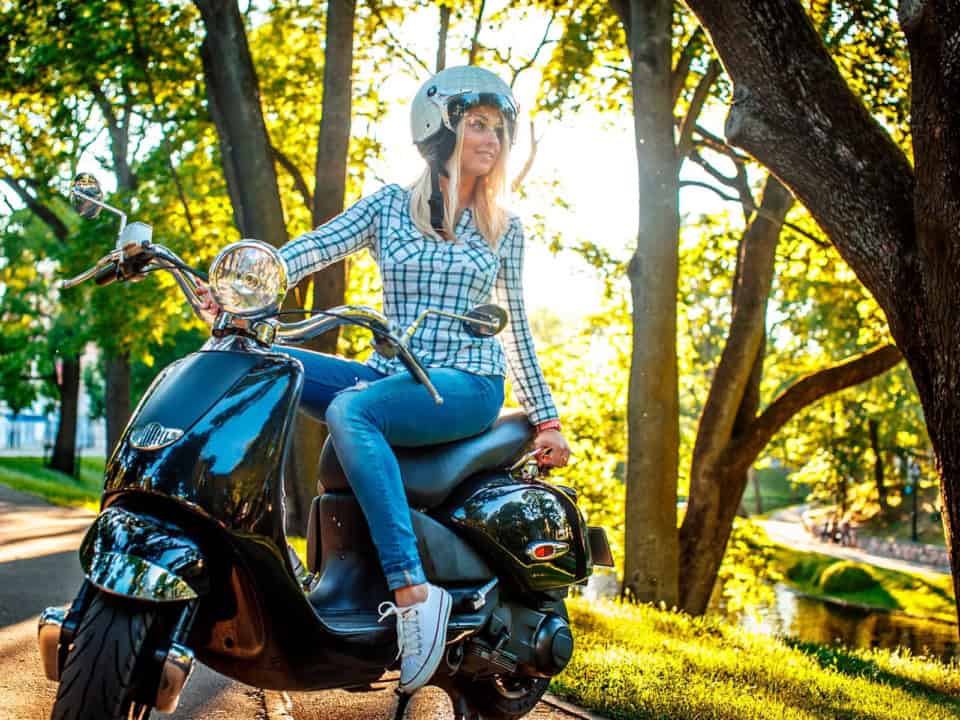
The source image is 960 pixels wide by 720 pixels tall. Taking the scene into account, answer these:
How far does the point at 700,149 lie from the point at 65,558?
31.4ft

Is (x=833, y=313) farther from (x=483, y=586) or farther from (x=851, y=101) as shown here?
(x=483, y=586)

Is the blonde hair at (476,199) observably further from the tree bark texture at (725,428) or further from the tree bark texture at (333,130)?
the tree bark texture at (725,428)

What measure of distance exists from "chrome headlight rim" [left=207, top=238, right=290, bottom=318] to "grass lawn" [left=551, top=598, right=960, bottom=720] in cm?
240

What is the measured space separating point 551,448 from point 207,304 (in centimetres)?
134

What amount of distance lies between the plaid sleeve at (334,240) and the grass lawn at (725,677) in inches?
82.2

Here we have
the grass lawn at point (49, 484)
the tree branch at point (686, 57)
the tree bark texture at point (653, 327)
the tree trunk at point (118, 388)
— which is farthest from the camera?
the tree trunk at point (118, 388)

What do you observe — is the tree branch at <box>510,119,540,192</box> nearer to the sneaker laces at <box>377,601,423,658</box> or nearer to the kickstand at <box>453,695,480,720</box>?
the kickstand at <box>453,695,480,720</box>

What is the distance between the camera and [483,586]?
345cm

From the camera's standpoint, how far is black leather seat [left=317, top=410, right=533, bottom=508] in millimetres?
3312

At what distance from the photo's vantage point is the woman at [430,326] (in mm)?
3074

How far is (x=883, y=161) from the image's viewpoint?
17.8 ft

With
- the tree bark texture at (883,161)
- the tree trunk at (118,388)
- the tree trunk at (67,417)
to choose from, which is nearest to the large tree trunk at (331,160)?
the tree bark texture at (883,161)

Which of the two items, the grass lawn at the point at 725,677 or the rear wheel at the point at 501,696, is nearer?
the rear wheel at the point at 501,696

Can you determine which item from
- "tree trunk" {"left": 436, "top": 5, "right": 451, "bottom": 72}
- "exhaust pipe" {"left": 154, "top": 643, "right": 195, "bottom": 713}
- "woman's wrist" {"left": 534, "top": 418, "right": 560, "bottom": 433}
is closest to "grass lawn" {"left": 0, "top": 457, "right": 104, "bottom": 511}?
"tree trunk" {"left": 436, "top": 5, "right": 451, "bottom": 72}
